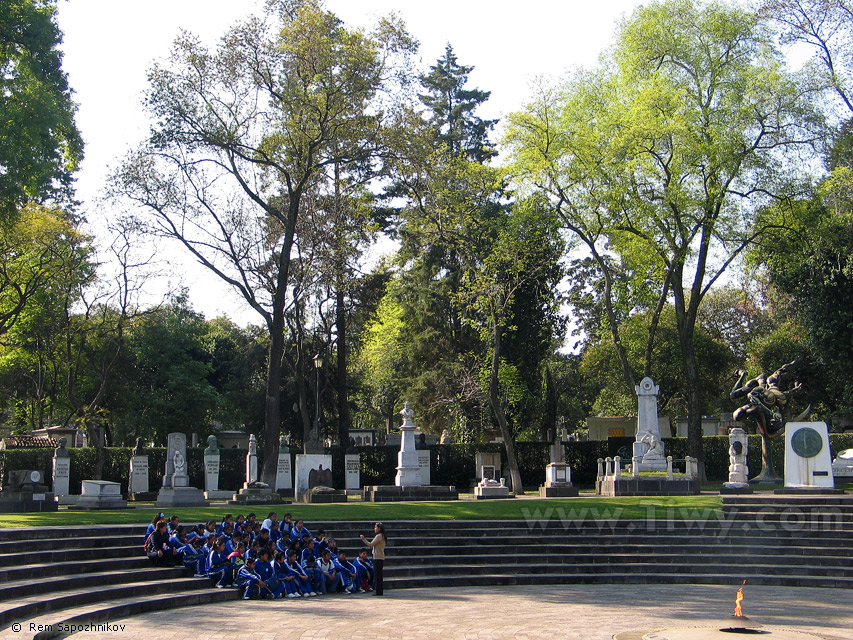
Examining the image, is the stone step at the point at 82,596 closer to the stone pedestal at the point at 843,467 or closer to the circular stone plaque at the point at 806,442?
the circular stone plaque at the point at 806,442

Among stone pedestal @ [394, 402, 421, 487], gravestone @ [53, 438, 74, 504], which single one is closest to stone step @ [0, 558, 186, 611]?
stone pedestal @ [394, 402, 421, 487]

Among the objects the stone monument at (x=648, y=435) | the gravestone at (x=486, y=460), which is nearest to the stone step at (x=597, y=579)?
the stone monument at (x=648, y=435)

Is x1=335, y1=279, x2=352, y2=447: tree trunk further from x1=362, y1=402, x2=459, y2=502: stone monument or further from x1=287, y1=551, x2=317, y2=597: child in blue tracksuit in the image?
x1=287, y1=551, x2=317, y2=597: child in blue tracksuit

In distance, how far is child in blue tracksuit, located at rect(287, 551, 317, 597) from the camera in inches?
595

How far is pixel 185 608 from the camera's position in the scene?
1352cm

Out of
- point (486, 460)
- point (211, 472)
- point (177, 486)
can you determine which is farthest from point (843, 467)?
point (211, 472)

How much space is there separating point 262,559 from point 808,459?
13.1 metres

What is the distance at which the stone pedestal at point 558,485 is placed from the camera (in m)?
31.3

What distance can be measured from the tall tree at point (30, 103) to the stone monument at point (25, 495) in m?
7.72

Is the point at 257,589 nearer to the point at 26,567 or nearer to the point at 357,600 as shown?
the point at 357,600

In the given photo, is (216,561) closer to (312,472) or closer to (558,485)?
(312,472)

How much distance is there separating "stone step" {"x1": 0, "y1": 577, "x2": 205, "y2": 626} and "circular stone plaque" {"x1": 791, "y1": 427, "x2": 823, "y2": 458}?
13.7 metres

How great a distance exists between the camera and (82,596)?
12.9 metres

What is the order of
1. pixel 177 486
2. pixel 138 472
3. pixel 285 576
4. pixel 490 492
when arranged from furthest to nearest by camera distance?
pixel 138 472 < pixel 490 492 < pixel 177 486 < pixel 285 576
